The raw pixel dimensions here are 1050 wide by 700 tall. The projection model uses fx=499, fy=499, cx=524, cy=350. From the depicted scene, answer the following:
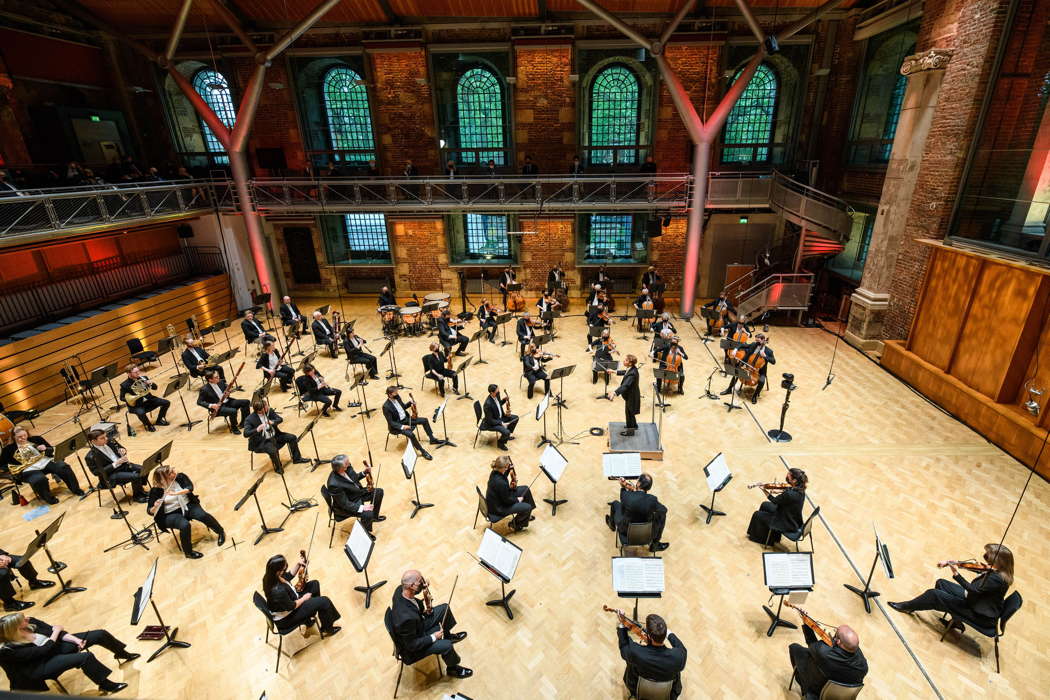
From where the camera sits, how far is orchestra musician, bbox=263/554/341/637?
5664 millimetres

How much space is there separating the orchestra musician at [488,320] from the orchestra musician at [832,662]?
34.9 ft

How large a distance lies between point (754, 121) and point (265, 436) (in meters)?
18.4

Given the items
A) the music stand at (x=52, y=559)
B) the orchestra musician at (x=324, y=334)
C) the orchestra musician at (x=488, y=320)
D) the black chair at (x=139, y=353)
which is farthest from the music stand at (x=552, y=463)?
the black chair at (x=139, y=353)

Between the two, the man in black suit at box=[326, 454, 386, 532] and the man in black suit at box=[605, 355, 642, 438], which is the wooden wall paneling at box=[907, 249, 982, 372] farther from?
the man in black suit at box=[326, 454, 386, 532]

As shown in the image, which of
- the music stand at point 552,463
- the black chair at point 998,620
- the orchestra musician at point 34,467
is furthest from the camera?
the orchestra musician at point 34,467

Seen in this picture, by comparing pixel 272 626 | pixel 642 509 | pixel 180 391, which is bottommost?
pixel 180 391

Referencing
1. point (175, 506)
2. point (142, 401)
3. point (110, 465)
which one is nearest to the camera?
point (175, 506)

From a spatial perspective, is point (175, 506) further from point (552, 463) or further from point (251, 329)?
point (251, 329)

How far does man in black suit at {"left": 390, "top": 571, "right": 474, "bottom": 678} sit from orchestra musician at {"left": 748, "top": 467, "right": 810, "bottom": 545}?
15.3ft

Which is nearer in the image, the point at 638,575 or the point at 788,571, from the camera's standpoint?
the point at 638,575

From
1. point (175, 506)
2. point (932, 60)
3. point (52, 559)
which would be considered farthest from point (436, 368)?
point (932, 60)

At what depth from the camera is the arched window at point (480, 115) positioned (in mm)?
18203

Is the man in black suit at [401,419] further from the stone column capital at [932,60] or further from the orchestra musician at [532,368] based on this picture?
the stone column capital at [932,60]

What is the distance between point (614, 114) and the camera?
1825 cm
